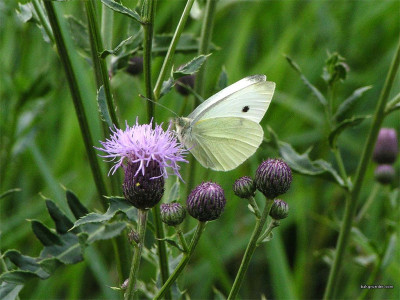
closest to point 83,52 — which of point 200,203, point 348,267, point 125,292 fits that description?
point 200,203

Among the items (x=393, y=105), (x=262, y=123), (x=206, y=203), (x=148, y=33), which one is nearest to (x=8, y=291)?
(x=206, y=203)

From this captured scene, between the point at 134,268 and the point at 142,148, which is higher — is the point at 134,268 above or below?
below

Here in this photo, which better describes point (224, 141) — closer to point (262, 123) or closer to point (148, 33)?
point (148, 33)

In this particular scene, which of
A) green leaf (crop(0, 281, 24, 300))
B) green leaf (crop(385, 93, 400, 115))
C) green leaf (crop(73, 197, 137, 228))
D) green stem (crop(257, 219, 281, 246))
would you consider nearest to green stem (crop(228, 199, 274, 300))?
green stem (crop(257, 219, 281, 246))

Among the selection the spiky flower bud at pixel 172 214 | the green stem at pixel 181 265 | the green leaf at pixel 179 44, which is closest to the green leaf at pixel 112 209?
the spiky flower bud at pixel 172 214

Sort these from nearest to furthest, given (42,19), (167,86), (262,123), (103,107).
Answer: (103,107)
(167,86)
(42,19)
(262,123)

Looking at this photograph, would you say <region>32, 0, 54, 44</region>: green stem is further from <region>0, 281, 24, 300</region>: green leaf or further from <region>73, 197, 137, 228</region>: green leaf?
<region>0, 281, 24, 300</region>: green leaf

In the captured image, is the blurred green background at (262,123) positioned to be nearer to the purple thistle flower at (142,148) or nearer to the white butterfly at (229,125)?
the white butterfly at (229,125)
